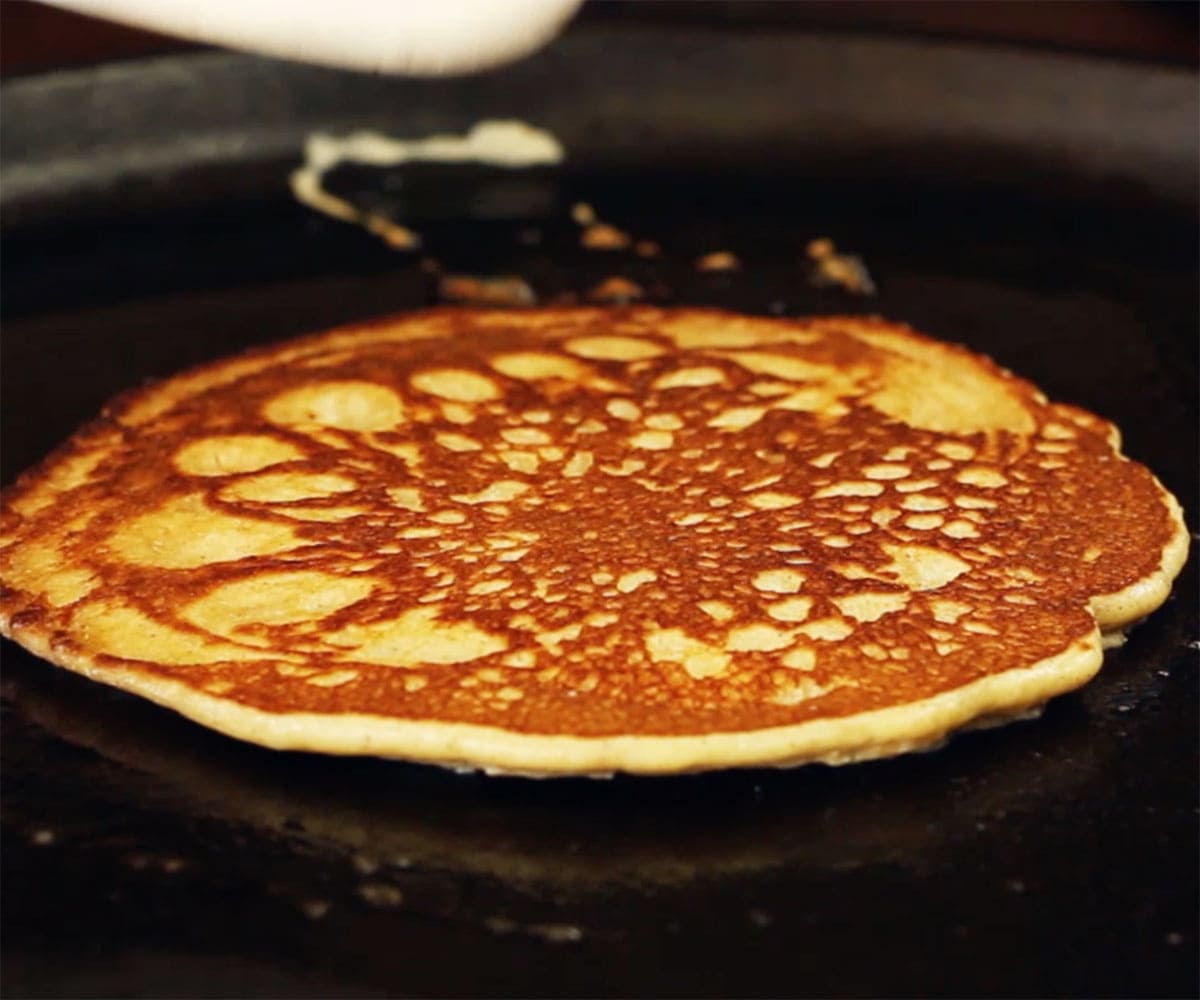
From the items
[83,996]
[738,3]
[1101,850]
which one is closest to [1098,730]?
[1101,850]

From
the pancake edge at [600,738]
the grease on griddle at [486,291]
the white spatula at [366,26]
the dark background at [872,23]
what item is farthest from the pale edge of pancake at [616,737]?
the dark background at [872,23]

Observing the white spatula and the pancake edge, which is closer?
the pancake edge

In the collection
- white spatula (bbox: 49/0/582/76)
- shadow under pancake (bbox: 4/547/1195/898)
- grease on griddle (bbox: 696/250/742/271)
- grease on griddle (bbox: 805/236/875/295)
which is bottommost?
shadow under pancake (bbox: 4/547/1195/898)

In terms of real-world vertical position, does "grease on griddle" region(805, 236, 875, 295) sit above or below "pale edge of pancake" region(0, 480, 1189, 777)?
above

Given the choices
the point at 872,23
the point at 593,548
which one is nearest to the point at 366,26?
the point at 593,548

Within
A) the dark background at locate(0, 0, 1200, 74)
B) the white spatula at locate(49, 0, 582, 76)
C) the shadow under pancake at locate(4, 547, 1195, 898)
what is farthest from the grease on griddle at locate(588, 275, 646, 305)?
the shadow under pancake at locate(4, 547, 1195, 898)

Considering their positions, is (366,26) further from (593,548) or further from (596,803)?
(596,803)

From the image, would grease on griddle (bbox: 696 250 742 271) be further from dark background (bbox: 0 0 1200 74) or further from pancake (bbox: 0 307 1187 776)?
dark background (bbox: 0 0 1200 74)
